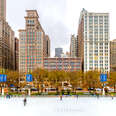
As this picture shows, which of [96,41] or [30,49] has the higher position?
[96,41]

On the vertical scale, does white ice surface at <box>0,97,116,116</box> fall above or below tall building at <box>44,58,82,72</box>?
below

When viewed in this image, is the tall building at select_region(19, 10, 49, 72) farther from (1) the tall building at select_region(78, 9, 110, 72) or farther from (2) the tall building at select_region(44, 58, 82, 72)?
(1) the tall building at select_region(78, 9, 110, 72)

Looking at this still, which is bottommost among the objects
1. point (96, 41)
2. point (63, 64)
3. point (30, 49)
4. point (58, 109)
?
point (58, 109)

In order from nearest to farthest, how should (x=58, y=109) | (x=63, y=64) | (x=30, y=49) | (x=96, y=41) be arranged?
(x=58, y=109) < (x=96, y=41) < (x=63, y=64) < (x=30, y=49)

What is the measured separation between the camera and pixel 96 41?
119188mm

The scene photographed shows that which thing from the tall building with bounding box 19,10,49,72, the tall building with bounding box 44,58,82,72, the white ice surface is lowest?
the white ice surface

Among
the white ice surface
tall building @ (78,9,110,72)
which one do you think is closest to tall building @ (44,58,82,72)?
tall building @ (78,9,110,72)

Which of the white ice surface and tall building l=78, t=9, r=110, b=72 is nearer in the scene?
the white ice surface

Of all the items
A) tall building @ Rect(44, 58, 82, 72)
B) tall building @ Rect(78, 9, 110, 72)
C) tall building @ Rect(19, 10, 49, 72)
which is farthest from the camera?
tall building @ Rect(19, 10, 49, 72)

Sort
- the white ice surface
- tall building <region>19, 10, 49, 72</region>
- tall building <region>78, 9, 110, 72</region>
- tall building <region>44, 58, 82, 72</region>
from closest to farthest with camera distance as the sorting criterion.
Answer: the white ice surface → tall building <region>78, 9, 110, 72</region> → tall building <region>44, 58, 82, 72</region> → tall building <region>19, 10, 49, 72</region>

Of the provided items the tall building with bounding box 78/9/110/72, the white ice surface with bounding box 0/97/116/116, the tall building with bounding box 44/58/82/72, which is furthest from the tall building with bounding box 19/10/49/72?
the white ice surface with bounding box 0/97/116/116

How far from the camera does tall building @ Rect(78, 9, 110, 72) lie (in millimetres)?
116250

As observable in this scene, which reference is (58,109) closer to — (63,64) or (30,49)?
(63,64)

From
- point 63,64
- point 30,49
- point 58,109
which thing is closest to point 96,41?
point 63,64
